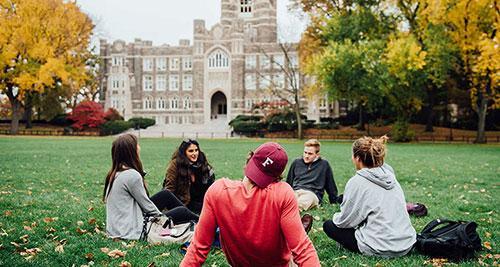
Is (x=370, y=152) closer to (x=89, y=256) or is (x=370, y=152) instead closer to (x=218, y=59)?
(x=89, y=256)

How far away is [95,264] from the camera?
4.69 meters

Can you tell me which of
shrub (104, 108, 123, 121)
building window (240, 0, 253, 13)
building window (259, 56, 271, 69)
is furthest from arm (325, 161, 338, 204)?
building window (240, 0, 253, 13)

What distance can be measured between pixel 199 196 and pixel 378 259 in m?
3.09

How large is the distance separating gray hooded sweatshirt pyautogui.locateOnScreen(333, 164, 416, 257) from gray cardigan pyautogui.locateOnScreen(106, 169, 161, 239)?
2.34 metres

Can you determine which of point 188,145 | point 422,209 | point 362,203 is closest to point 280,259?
point 362,203

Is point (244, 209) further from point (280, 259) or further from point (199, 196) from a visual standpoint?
point (199, 196)

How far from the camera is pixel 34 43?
129 feet

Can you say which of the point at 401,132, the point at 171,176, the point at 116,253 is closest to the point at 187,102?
the point at 401,132

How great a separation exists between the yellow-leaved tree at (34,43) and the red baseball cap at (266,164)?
38958 mm

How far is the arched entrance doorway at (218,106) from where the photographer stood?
65.8 m

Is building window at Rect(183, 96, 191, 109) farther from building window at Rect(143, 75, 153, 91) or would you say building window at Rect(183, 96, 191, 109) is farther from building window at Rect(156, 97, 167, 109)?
building window at Rect(143, 75, 153, 91)

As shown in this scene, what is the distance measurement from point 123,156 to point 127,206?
22.9 inches

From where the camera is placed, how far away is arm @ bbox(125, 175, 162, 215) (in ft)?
17.7

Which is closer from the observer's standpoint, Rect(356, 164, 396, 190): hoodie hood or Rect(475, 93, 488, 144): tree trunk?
Rect(356, 164, 396, 190): hoodie hood
